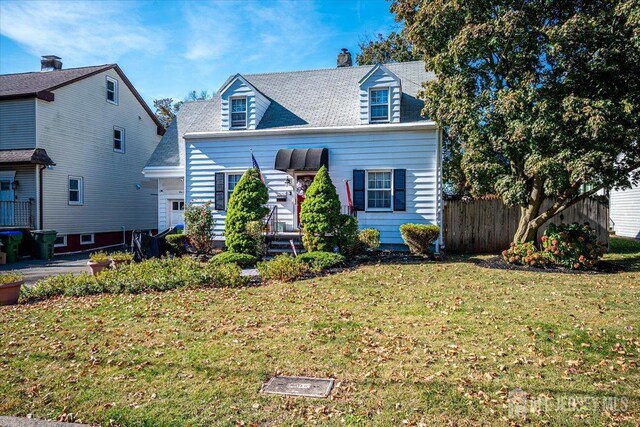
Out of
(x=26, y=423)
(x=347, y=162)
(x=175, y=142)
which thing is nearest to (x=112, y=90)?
(x=175, y=142)

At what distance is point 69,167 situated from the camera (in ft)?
63.0

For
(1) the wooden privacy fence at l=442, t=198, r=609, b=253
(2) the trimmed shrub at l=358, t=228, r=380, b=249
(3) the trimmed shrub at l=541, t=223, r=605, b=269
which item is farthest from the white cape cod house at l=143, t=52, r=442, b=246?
(3) the trimmed shrub at l=541, t=223, r=605, b=269

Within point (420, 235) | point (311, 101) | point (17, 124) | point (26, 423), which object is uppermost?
point (311, 101)

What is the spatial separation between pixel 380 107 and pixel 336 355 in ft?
37.0

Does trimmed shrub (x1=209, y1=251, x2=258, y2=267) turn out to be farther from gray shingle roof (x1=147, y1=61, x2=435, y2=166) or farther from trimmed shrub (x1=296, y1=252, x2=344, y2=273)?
gray shingle roof (x1=147, y1=61, x2=435, y2=166)

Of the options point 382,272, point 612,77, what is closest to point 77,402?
point 382,272

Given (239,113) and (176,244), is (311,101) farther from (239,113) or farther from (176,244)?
(176,244)

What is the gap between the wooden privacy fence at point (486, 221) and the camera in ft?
47.2

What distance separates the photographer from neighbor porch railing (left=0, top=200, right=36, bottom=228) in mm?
17250

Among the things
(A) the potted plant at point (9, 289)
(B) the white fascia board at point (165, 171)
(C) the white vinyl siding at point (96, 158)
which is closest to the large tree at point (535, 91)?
(B) the white fascia board at point (165, 171)

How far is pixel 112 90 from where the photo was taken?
2184 cm

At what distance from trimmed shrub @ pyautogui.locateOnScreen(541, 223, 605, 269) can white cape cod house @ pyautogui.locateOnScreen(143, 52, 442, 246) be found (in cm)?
392

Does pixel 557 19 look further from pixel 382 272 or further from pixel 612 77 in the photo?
pixel 382 272

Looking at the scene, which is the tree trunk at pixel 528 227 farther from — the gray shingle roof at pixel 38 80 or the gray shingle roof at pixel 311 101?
the gray shingle roof at pixel 38 80
